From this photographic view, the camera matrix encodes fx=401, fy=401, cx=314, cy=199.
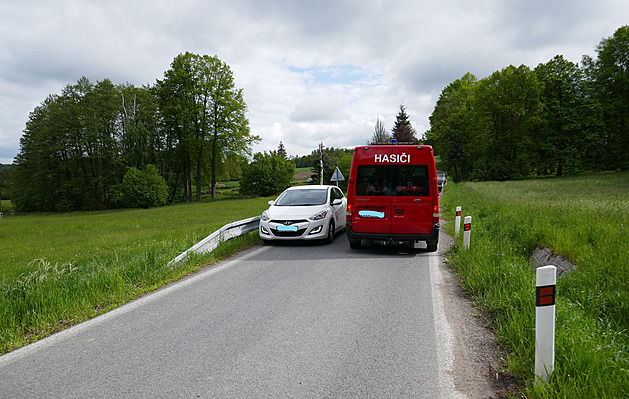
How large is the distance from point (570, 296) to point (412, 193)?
15.0ft

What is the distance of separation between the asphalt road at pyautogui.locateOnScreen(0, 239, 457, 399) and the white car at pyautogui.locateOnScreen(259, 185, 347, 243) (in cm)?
374

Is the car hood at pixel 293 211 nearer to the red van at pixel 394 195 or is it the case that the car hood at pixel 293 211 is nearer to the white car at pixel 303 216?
the white car at pixel 303 216

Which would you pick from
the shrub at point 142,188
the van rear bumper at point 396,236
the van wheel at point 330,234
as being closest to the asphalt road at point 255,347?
the van rear bumper at point 396,236

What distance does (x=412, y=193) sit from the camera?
9359mm

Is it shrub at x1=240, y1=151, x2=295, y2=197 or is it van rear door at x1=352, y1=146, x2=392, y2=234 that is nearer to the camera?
van rear door at x1=352, y1=146, x2=392, y2=234

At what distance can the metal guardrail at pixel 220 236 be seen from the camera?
807 centimetres

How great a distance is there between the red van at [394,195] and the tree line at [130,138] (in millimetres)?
33661

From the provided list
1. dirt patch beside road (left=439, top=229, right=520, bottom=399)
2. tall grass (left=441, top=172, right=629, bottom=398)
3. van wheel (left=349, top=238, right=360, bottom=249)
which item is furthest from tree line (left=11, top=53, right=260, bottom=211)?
dirt patch beside road (left=439, top=229, right=520, bottom=399)

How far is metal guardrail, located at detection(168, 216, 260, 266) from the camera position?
8070 millimetres

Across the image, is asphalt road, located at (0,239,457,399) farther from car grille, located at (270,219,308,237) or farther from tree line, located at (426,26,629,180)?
tree line, located at (426,26,629,180)

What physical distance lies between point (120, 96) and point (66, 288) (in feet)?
149

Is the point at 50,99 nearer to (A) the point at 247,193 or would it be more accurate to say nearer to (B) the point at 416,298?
(A) the point at 247,193

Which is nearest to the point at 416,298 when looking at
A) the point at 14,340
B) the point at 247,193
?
the point at 14,340

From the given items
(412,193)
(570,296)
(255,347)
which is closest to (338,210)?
(412,193)
